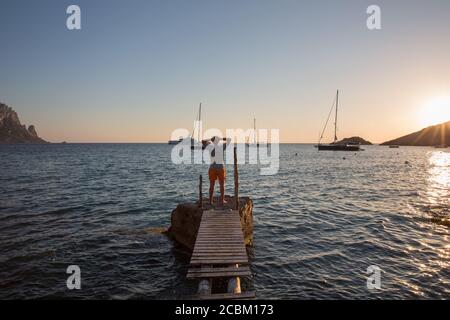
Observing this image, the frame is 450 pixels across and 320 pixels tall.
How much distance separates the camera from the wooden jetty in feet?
26.9

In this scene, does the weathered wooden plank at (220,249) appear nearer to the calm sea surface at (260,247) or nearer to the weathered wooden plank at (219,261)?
the weathered wooden plank at (219,261)

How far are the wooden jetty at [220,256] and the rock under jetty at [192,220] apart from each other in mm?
773

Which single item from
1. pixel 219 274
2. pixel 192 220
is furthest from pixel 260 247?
pixel 219 274

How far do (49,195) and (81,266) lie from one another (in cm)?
1913

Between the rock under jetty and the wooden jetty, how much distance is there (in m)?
0.77

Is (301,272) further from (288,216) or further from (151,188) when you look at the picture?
(151,188)

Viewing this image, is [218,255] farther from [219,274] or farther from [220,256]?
[219,274]

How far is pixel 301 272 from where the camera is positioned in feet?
38.7

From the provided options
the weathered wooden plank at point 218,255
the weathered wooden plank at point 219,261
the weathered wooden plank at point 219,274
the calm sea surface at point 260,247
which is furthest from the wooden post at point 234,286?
the calm sea surface at point 260,247

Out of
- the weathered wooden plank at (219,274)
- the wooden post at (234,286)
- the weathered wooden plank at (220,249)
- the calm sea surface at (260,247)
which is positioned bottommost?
the calm sea surface at (260,247)

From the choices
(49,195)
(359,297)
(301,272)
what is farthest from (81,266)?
(49,195)

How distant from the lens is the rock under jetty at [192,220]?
13570mm

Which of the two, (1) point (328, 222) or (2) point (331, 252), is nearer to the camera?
(2) point (331, 252)

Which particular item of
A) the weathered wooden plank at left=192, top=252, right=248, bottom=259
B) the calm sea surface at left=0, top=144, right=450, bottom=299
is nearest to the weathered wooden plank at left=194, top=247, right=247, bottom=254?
the weathered wooden plank at left=192, top=252, right=248, bottom=259
